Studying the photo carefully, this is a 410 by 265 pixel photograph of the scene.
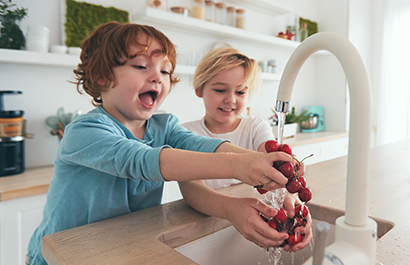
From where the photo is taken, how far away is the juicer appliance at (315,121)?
3832mm

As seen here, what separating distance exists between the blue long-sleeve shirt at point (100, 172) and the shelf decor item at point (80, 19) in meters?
1.35

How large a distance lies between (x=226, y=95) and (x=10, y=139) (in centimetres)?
116

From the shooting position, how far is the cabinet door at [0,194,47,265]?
1400 mm

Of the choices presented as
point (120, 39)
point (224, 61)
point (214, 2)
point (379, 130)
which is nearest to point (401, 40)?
point (379, 130)

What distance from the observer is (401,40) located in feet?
12.6

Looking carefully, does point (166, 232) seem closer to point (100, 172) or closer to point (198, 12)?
point (100, 172)

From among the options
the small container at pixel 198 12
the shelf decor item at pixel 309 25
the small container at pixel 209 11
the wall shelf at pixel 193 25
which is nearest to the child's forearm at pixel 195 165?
the wall shelf at pixel 193 25

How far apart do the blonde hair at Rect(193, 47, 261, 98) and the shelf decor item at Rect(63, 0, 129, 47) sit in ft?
3.33

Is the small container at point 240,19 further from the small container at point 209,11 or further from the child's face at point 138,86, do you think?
the child's face at point 138,86

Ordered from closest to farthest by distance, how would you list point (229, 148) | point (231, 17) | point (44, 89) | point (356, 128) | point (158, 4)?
1. point (356, 128)
2. point (229, 148)
3. point (44, 89)
4. point (158, 4)
5. point (231, 17)

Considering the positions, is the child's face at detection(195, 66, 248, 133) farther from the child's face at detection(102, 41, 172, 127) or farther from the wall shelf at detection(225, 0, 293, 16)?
the wall shelf at detection(225, 0, 293, 16)

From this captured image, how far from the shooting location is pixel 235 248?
0.85 m

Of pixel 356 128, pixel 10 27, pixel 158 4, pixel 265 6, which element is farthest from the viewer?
pixel 265 6

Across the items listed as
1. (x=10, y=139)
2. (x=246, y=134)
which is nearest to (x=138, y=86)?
(x=246, y=134)
